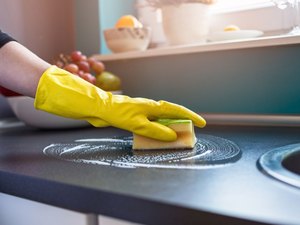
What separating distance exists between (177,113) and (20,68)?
33 centimetres

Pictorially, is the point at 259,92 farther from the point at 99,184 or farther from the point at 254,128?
the point at 99,184

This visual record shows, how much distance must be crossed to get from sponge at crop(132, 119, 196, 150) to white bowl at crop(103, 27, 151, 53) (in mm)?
565

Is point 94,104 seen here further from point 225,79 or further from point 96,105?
point 225,79

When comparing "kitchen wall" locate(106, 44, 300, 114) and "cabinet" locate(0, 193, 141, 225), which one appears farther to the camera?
"kitchen wall" locate(106, 44, 300, 114)

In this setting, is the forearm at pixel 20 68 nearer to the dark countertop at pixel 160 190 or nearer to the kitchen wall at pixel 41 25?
the dark countertop at pixel 160 190

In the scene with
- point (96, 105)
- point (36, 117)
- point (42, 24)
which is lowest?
point (36, 117)

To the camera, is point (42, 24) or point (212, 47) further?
point (42, 24)

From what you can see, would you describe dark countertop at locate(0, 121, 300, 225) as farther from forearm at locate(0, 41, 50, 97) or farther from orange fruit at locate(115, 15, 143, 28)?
orange fruit at locate(115, 15, 143, 28)

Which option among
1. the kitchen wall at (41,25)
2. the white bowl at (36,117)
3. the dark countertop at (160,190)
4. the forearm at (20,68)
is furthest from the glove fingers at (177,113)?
the kitchen wall at (41,25)

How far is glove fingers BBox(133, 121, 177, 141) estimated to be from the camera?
70 cm

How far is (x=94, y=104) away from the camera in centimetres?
74

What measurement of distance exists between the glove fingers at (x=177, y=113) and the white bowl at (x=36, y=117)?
1.28ft

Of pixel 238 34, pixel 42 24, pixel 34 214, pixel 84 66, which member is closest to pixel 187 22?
pixel 238 34

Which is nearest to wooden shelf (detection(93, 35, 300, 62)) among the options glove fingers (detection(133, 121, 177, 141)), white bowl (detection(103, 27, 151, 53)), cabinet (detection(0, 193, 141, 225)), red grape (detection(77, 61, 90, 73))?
white bowl (detection(103, 27, 151, 53))
